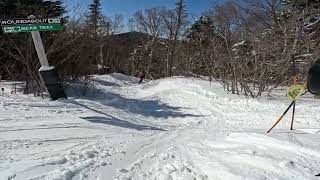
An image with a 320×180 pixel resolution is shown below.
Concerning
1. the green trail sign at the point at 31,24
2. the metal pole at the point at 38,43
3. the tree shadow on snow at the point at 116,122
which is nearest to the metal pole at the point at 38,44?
the metal pole at the point at 38,43

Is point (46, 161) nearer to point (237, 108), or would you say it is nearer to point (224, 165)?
point (224, 165)

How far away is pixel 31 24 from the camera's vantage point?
40.0 ft

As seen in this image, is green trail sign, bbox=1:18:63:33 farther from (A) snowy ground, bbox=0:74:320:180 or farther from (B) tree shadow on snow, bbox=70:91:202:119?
(B) tree shadow on snow, bbox=70:91:202:119

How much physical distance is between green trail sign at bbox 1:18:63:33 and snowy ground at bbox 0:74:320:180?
2.19m

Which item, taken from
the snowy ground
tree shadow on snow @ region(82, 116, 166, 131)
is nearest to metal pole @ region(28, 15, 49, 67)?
the snowy ground

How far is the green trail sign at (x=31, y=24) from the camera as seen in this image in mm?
12039

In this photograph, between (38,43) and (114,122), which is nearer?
(114,122)

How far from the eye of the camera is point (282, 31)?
67.2ft

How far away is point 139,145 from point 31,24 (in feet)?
18.6

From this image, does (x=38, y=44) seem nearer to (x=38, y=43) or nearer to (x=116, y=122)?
(x=38, y=43)

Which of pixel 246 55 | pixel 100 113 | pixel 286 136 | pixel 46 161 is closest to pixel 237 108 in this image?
pixel 246 55

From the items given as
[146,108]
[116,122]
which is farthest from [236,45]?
[116,122]

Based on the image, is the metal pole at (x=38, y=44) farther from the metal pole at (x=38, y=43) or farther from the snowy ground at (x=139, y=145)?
the snowy ground at (x=139, y=145)

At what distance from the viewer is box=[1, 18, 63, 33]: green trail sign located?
39.5 feet
